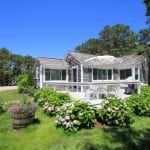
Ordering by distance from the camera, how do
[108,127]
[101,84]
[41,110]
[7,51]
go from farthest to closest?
[7,51], [101,84], [41,110], [108,127]

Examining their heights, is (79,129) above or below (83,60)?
below

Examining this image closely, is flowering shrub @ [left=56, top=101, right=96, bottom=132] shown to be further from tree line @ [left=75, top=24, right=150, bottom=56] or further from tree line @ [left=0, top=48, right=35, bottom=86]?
tree line @ [left=75, top=24, right=150, bottom=56]

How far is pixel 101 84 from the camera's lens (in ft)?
49.8

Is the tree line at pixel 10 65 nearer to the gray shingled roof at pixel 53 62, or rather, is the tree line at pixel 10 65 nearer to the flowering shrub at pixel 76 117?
the gray shingled roof at pixel 53 62

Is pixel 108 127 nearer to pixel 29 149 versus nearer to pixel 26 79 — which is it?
pixel 29 149

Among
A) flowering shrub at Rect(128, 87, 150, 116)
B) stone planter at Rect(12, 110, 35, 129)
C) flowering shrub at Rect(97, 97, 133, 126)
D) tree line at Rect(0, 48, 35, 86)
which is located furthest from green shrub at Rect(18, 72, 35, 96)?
tree line at Rect(0, 48, 35, 86)

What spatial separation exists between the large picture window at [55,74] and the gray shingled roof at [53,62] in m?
0.59

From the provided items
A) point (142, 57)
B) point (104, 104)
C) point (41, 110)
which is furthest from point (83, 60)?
point (104, 104)

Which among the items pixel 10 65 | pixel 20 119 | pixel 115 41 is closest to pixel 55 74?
pixel 20 119

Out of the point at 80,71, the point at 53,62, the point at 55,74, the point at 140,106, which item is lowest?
the point at 140,106

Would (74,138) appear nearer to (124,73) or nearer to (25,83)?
(25,83)

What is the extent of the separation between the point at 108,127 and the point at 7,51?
39.3m

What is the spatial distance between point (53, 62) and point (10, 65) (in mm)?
21376

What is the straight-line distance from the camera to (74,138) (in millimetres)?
8797
